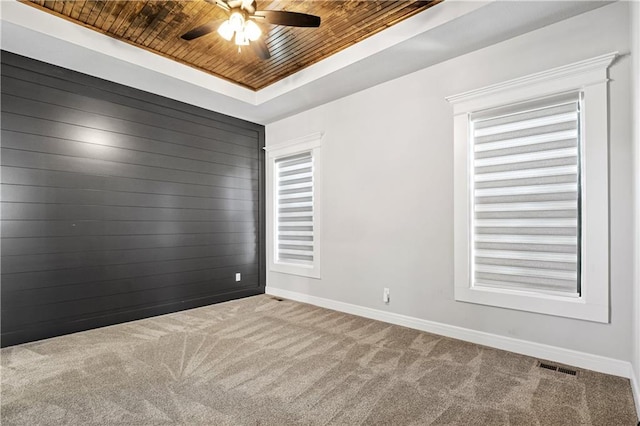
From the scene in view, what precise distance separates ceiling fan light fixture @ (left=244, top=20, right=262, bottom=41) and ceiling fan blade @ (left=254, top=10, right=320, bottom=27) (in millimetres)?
73

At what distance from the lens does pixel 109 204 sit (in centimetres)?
366

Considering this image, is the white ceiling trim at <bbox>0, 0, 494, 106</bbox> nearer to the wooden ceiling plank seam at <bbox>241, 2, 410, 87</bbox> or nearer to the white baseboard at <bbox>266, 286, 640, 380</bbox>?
the wooden ceiling plank seam at <bbox>241, 2, 410, 87</bbox>

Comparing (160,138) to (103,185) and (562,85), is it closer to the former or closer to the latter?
(103,185)

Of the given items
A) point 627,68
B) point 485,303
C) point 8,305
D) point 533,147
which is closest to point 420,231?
point 485,303

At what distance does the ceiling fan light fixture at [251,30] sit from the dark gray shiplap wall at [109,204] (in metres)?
2.14

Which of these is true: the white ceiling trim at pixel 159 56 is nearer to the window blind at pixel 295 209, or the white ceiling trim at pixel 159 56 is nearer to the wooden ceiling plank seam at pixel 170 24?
the wooden ceiling plank seam at pixel 170 24

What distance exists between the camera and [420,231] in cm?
342

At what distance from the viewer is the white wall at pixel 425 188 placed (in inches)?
94.1

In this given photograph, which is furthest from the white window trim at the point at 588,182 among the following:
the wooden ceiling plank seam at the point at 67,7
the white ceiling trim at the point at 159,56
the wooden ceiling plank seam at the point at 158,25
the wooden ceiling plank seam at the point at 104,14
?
the wooden ceiling plank seam at the point at 67,7

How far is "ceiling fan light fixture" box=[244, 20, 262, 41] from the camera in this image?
2504 mm

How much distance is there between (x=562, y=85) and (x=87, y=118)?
183 inches

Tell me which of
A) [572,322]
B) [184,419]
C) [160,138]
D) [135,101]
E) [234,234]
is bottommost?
[184,419]

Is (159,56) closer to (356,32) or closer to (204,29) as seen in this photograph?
(204,29)

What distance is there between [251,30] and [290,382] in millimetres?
2711
